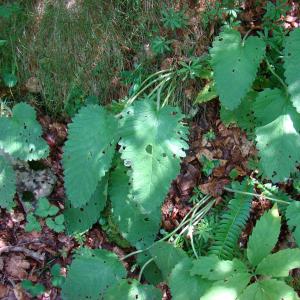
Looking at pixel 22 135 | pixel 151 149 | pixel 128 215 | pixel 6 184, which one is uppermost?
pixel 151 149

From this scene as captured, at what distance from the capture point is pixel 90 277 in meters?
2.60

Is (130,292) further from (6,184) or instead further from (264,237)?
(6,184)

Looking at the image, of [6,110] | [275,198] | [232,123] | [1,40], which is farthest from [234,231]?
[1,40]

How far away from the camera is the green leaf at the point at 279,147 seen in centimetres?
243

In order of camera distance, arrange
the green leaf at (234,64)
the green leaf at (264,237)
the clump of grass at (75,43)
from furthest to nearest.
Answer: the clump of grass at (75,43) → the green leaf at (234,64) → the green leaf at (264,237)

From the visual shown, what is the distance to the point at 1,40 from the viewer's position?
9.70 feet

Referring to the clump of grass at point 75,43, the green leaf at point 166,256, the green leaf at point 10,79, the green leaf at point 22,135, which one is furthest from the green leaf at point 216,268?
the green leaf at point 10,79

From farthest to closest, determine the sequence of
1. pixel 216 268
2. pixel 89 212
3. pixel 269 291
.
→ pixel 89 212, pixel 216 268, pixel 269 291

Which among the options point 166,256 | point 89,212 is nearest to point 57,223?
point 89,212

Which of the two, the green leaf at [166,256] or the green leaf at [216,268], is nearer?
the green leaf at [216,268]

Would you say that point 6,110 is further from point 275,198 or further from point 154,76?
point 275,198

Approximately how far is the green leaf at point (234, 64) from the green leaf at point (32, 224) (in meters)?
1.36

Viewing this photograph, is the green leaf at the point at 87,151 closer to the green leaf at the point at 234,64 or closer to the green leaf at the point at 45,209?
the green leaf at the point at 45,209

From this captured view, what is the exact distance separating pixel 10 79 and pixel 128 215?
1.19 m
